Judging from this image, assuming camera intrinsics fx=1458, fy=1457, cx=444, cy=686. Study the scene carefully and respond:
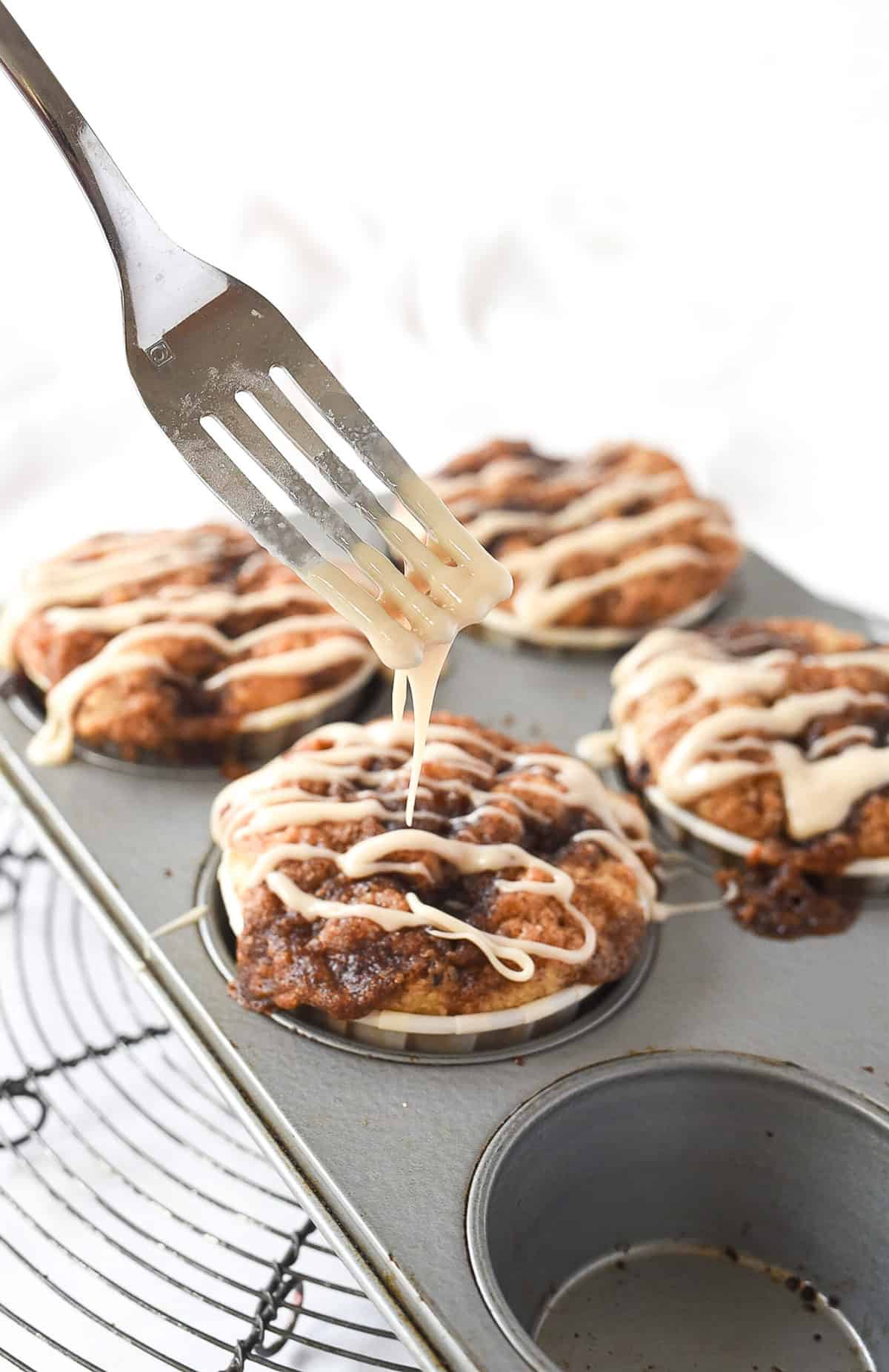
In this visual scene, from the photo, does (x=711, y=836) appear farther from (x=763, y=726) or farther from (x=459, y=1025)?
(x=459, y=1025)

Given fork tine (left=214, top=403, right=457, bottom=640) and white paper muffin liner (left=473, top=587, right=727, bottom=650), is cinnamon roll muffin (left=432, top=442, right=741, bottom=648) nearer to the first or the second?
white paper muffin liner (left=473, top=587, right=727, bottom=650)

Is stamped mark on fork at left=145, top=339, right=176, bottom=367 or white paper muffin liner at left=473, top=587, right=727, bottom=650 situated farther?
white paper muffin liner at left=473, top=587, right=727, bottom=650

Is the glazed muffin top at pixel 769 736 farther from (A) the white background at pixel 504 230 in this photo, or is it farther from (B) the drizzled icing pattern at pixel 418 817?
(A) the white background at pixel 504 230

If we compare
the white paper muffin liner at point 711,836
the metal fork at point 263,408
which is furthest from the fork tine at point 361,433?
the white paper muffin liner at point 711,836

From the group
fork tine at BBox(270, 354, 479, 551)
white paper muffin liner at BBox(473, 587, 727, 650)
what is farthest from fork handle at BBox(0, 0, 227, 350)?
white paper muffin liner at BBox(473, 587, 727, 650)

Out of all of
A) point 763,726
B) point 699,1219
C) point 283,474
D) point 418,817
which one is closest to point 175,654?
point 418,817
